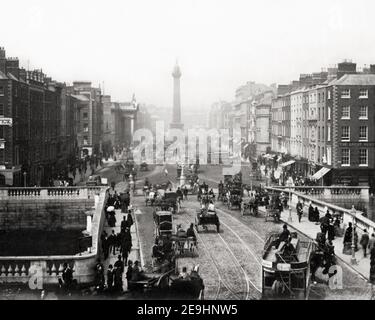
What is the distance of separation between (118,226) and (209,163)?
5959 cm

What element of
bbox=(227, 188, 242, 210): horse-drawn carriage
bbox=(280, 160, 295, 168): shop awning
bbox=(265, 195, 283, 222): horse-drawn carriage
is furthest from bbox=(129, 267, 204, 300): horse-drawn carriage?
bbox=(280, 160, 295, 168): shop awning

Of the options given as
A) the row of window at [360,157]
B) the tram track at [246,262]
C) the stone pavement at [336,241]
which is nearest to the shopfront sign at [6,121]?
the stone pavement at [336,241]

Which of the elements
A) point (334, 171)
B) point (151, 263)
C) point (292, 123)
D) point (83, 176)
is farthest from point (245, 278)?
point (292, 123)

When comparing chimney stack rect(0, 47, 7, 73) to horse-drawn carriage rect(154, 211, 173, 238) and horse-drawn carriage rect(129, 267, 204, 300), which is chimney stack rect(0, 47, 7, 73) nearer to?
horse-drawn carriage rect(154, 211, 173, 238)

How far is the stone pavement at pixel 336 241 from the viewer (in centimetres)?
2361

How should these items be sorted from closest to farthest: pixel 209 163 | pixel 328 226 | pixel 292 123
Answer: pixel 328 226
pixel 292 123
pixel 209 163

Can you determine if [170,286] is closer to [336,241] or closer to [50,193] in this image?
[336,241]

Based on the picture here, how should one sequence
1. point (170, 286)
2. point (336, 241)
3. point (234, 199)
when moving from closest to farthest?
point (170, 286)
point (336, 241)
point (234, 199)

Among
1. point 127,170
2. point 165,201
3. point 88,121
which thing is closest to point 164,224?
point 165,201

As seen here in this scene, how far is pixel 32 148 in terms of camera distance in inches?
2315

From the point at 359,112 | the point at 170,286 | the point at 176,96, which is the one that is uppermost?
the point at 176,96

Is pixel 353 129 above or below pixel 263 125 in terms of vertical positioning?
below

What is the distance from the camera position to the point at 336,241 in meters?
29.0
